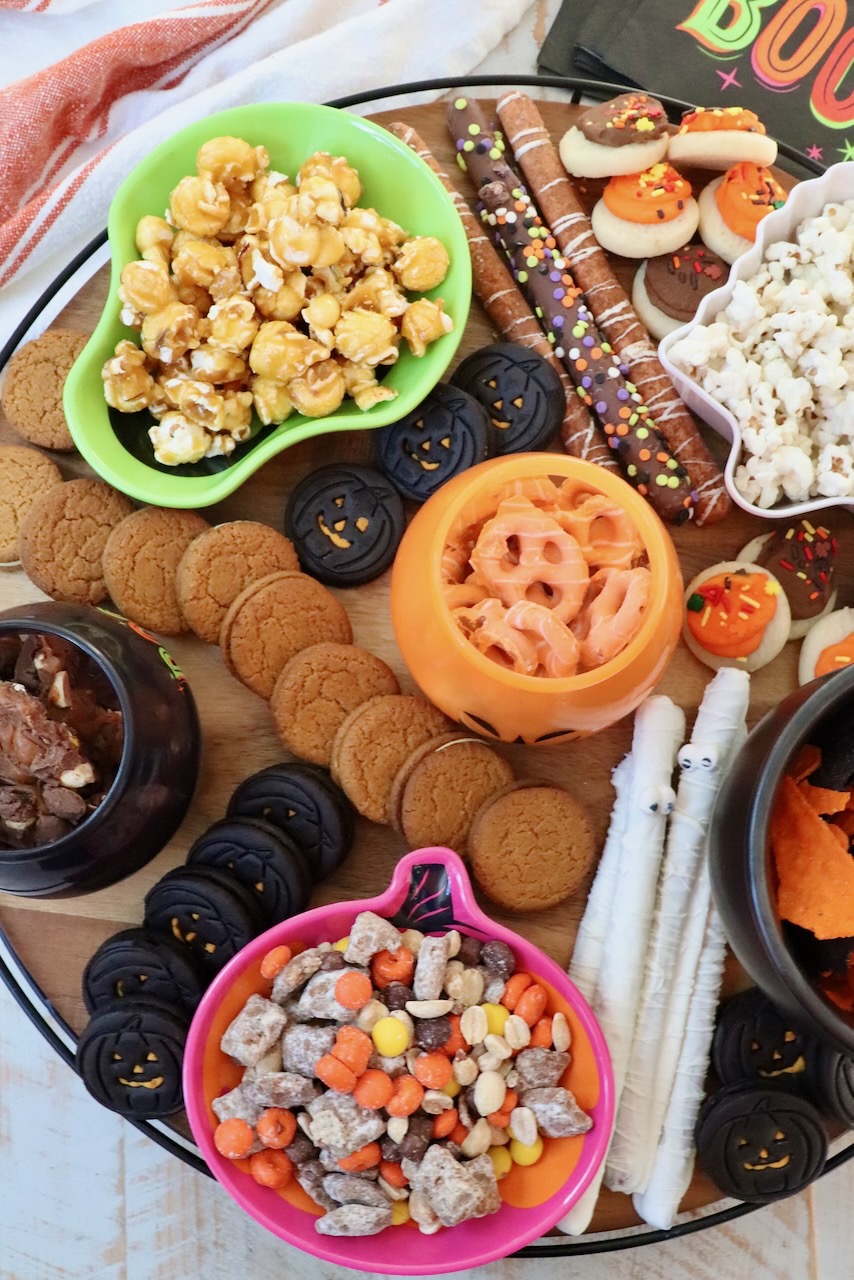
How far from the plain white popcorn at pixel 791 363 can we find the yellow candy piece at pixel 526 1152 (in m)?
0.71

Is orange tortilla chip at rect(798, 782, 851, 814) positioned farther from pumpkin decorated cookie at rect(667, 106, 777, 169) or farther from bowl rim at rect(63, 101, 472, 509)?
pumpkin decorated cookie at rect(667, 106, 777, 169)

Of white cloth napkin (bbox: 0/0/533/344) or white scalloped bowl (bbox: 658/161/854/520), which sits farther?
white cloth napkin (bbox: 0/0/533/344)

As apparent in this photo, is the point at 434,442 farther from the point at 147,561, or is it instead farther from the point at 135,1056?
the point at 135,1056

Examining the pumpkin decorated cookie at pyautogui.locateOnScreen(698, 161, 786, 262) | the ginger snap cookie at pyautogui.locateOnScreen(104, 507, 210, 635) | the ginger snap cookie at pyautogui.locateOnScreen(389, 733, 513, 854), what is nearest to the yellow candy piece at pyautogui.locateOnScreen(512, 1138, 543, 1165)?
the ginger snap cookie at pyautogui.locateOnScreen(389, 733, 513, 854)

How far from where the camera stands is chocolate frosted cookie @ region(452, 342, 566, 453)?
118cm

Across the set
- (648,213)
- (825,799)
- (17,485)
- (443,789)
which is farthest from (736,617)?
(17,485)

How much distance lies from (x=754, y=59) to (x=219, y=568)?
1.02 metres

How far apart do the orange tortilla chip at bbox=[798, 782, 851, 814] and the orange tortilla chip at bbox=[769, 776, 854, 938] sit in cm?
1

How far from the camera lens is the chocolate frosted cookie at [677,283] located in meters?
1.24

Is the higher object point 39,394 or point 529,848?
point 39,394

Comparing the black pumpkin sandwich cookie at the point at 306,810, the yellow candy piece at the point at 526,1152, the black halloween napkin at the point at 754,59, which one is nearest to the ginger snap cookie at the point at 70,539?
the black pumpkin sandwich cookie at the point at 306,810

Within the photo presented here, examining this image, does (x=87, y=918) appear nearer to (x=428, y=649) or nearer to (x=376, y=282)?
(x=428, y=649)

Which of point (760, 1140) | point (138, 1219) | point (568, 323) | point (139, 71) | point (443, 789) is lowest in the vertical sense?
point (138, 1219)

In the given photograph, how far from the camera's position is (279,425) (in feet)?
3.91
